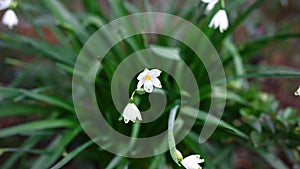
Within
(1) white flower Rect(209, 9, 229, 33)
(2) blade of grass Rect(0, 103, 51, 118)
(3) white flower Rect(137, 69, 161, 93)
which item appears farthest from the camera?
(2) blade of grass Rect(0, 103, 51, 118)

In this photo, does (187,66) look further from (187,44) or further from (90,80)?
(90,80)

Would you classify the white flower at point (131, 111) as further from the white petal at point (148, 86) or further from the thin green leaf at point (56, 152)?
the thin green leaf at point (56, 152)

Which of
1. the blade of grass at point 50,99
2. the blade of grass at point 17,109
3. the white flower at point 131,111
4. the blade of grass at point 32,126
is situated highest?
the blade of grass at point 17,109

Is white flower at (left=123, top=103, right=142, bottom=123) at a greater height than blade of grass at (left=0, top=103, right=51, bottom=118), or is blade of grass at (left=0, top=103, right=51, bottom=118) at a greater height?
blade of grass at (left=0, top=103, right=51, bottom=118)

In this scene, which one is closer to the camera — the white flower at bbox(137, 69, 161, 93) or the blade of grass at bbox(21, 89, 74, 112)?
the white flower at bbox(137, 69, 161, 93)

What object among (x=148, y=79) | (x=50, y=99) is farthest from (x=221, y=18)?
(x=50, y=99)

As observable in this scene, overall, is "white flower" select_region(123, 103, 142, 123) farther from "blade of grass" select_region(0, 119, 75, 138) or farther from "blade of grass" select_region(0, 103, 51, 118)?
"blade of grass" select_region(0, 103, 51, 118)

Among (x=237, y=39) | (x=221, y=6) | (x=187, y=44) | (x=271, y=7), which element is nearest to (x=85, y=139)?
(x=187, y=44)

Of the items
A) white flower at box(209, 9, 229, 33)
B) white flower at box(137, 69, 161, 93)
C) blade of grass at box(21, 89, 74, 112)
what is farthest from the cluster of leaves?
white flower at box(137, 69, 161, 93)

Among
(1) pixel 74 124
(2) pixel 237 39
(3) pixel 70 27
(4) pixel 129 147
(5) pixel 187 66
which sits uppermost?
(2) pixel 237 39

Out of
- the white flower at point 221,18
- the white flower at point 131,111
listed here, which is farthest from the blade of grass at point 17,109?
the white flower at point 221,18

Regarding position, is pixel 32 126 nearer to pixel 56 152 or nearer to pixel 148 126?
pixel 56 152
